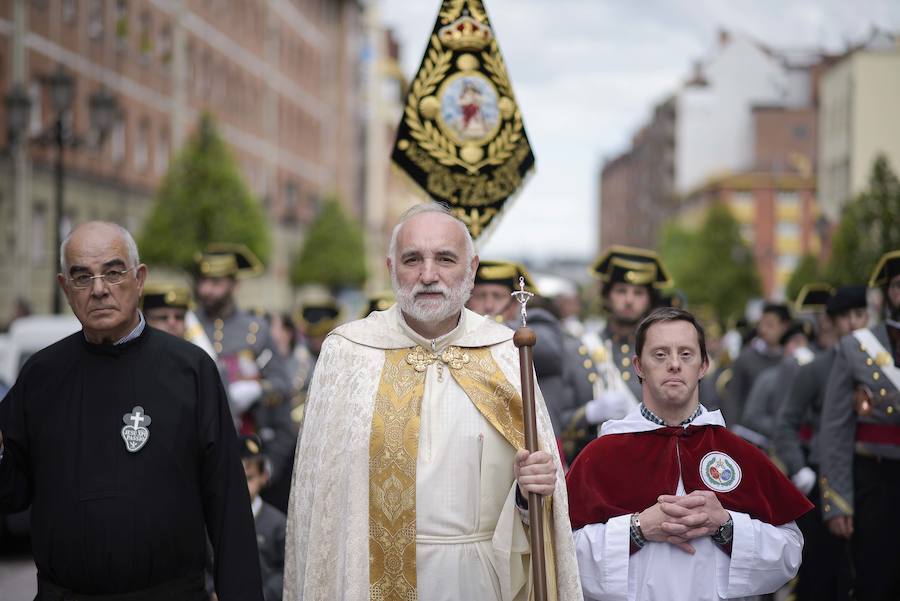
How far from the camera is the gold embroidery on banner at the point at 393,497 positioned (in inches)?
191

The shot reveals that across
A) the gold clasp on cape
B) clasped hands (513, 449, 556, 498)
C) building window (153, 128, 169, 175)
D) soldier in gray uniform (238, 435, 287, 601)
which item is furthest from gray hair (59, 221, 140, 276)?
building window (153, 128, 169, 175)

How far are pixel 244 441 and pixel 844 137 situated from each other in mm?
52508

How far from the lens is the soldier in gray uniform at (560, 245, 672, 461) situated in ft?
27.4

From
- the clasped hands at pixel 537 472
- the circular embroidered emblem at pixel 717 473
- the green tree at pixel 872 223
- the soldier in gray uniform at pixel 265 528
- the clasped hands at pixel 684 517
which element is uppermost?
the green tree at pixel 872 223

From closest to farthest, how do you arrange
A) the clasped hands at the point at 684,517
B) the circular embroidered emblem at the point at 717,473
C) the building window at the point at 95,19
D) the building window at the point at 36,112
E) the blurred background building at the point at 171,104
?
1. the clasped hands at the point at 684,517
2. the circular embroidered emblem at the point at 717,473
3. the blurred background building at the point at 171,104
4. the building window at the point at 36,112
5. the building window at the point at 95,19

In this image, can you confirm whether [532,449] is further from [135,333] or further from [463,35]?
[463,35]

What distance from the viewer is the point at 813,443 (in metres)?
9.27

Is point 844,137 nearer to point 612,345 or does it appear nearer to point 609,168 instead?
point 612,345

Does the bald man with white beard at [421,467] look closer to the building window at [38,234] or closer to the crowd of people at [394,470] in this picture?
the crowd of people at [394,470]

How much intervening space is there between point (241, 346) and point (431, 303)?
5070mm

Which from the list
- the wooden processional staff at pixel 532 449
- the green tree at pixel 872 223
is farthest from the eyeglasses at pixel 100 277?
the green tree at pixel 872 223

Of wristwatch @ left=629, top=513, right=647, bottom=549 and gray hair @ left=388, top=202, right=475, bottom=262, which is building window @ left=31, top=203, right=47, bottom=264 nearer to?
gray hair @ left=388, top=202, right=475, bottom=262

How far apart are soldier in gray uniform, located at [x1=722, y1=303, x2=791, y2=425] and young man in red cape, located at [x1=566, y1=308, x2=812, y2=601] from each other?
7697 millimetres

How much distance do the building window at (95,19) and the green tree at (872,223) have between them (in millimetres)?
20090
